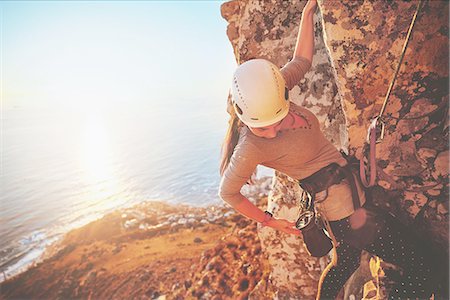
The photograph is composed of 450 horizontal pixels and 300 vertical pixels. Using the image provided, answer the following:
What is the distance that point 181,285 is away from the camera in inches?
215

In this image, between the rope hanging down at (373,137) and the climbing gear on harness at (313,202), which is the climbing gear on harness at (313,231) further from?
the rope hanging down at (373,137)

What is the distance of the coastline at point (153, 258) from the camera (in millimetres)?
4988

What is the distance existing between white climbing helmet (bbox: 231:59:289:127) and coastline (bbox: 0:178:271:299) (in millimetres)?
3522

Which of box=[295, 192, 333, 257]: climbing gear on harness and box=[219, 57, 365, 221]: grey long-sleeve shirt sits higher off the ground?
box=[219, 57, 365, 221]: grey long-sleeve shirt

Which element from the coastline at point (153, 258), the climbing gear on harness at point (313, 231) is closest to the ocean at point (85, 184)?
the coastline at point (153, 258)

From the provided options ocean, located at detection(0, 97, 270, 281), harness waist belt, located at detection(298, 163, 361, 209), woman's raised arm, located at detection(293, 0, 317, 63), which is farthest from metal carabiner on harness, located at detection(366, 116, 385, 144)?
ocean, located at detection(0, 97, 270, 281)

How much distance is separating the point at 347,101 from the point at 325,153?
69cm

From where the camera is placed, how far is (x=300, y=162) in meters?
1.94

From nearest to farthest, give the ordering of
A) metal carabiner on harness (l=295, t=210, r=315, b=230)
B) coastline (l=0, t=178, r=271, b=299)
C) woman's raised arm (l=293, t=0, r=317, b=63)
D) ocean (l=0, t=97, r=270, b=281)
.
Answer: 1. metal carabiner on harness (l=295, t=210, r=315, b=230)
2. woman's raised arm (l=293, t=0, r=317, b=63)
3. coastline (l=0, t=178, r=271, b=299)
4. ocean (l=0, t=97, r=270, b=281)

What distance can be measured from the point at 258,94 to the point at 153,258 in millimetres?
6633

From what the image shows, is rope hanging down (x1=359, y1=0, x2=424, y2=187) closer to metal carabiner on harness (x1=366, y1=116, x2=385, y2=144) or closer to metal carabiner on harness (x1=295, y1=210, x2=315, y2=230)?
metal carabiner on harness (x1=366, y1=116, x2=385, y2=144)

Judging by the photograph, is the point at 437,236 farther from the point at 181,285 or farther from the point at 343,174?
the point at 181,285

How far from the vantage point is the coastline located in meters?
4.99

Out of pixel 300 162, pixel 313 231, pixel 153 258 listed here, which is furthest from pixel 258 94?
pixel 153 258
